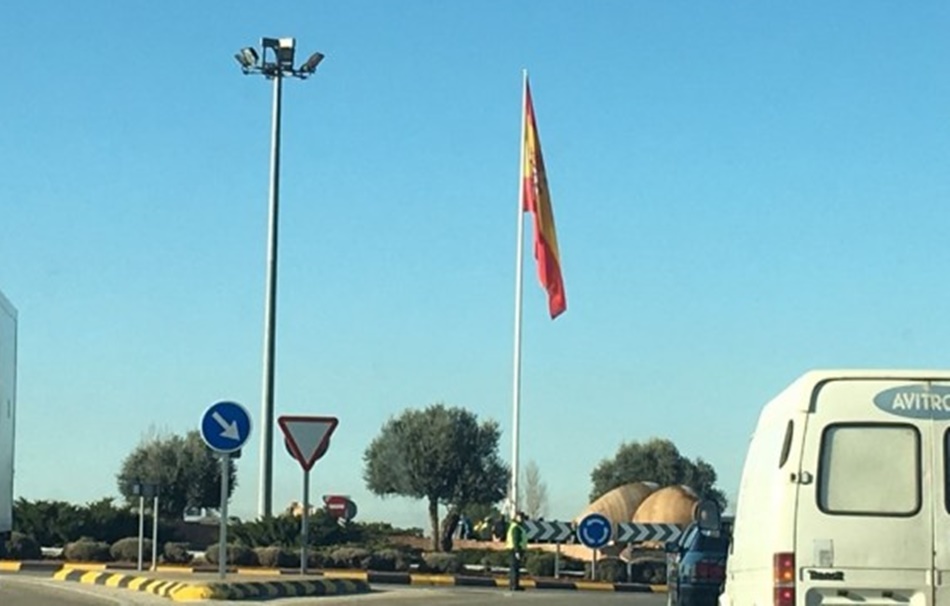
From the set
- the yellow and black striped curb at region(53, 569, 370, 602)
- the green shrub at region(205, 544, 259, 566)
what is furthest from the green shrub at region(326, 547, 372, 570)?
the yellow and black striped curb at region(53, 569, 370, 602)

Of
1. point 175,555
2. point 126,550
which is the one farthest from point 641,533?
point 126,550

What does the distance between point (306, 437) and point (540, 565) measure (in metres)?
16.3

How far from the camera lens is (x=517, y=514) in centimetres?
3344

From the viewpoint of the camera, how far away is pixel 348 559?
3509cm

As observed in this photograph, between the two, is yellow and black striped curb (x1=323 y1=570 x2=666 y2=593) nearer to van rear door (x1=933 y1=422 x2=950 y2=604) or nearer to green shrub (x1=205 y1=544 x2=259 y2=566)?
green shrub (x1=205 y1=544 x2=259 y2=566)

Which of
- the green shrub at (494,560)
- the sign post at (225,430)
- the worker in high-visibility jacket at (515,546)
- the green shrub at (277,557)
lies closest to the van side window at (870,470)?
the sign post at (225,430)

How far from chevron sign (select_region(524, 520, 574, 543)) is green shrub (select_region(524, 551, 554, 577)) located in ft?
3.43

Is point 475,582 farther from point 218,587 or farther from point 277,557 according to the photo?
point 218,587

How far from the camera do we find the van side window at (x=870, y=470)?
1119 cm

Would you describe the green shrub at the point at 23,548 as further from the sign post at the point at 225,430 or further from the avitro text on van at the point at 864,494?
the avitro text on van at the point at 864,494

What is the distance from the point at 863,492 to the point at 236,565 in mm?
23395

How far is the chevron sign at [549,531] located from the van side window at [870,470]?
26.8m

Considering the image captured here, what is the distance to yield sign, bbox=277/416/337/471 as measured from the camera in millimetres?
24094

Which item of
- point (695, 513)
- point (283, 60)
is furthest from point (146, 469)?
point (695, 513)
